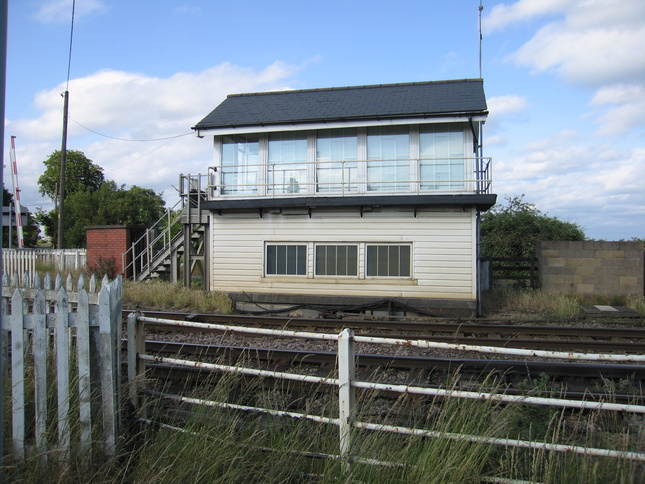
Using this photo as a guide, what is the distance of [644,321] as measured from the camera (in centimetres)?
1209

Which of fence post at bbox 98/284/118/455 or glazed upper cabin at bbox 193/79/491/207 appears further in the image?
glazed upper cabin at bbox 193/79/491/207

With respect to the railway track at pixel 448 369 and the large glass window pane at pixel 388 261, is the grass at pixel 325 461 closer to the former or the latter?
the railway track at pixel 448 369

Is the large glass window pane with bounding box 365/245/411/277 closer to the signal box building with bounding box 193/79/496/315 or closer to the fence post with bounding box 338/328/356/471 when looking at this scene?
the signal box building with bounding box 193/79/496/315

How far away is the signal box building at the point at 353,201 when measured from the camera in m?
13.6

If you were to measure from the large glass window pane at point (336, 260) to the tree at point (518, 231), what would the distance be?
11425 millimetres

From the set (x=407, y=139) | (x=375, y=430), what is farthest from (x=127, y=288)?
(x=375, y=430)

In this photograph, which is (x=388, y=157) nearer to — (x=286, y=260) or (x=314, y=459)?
(x=286, y=260)

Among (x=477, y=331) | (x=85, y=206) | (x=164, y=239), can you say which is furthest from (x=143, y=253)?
(x=85, y=206)

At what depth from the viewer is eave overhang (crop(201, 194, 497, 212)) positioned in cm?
1312

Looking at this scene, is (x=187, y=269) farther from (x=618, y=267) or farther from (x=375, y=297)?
(x=618, y=267)

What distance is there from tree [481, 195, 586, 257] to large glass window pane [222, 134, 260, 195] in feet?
42.9

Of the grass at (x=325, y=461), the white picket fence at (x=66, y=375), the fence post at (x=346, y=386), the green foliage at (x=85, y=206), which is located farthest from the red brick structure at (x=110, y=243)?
the fence post at (x=346, y=386)

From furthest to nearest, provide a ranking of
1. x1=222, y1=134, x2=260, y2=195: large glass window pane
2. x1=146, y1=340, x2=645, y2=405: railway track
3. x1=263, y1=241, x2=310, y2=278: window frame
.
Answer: x1=222, y1=134, x2=260, y2=195: large glass window pane
x1=263, y1=241, x2=310, y2=278: window frame
x1=146, y1=340, x2=645, y2=405: railway track

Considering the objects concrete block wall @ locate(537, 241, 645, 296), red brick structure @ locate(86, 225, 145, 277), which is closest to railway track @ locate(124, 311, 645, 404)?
concrete block wall @ locate(537, 241, 645, 296)
